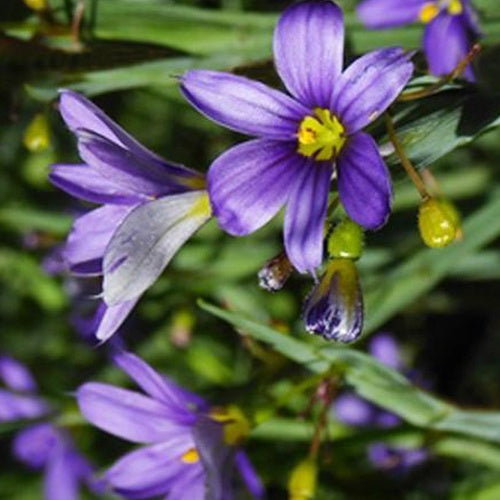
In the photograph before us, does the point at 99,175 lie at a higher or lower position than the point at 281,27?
lower

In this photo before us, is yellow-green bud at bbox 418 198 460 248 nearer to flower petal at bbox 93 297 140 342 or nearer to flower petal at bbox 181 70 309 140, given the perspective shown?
flower petal at bbox 181 70 309 140

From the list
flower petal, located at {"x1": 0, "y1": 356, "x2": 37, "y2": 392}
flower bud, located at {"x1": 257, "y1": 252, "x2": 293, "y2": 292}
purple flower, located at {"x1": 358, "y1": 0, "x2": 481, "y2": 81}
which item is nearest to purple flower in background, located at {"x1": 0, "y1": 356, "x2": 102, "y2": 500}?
flower petal, located at {"x1": 0, "y1": 356, "x2": 37, "y2": 392}

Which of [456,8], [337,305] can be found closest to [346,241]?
[337,305]

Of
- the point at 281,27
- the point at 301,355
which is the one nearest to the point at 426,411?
the point at 301,355

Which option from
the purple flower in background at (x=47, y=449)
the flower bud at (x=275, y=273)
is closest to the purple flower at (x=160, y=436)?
the flower bud at (x=275, y=273)

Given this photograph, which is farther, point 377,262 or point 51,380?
point 51,380

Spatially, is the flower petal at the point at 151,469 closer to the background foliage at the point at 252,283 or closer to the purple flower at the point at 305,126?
the background foliage at the point at 252,283

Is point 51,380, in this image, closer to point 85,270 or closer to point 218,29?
point 218,29
